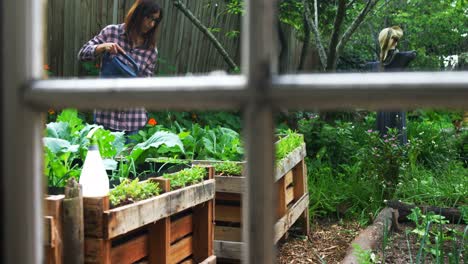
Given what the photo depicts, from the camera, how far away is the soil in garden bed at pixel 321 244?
8.53 feet

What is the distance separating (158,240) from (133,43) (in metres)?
1.22

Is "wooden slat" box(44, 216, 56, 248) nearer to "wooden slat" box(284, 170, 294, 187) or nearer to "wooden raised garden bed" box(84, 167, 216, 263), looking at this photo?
"wooden raised garden bed" box(84, 167, 216, 263)

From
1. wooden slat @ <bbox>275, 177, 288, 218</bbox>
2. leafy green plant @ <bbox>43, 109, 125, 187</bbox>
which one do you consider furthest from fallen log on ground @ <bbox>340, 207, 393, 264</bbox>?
leafy green plant @ <bbox>43, 109, 125, 187</bbox>

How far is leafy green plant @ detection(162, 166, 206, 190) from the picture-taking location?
1.78 meters

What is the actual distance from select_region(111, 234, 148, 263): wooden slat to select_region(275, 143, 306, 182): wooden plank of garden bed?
786 mm

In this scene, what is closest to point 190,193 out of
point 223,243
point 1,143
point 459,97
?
point 223,243

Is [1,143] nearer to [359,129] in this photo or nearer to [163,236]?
[163,236]

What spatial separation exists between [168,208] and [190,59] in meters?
3.51

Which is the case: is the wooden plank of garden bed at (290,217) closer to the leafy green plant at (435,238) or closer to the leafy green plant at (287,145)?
the leafy green plant at (287,145)

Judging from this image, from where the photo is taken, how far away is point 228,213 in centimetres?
234

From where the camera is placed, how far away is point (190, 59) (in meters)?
5.04

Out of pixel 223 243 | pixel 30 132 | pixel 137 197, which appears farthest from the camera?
pixel 223 243

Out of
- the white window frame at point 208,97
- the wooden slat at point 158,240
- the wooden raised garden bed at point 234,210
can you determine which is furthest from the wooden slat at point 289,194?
the white window frame at point 208,97

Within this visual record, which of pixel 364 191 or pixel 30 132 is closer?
pixel 30 132
